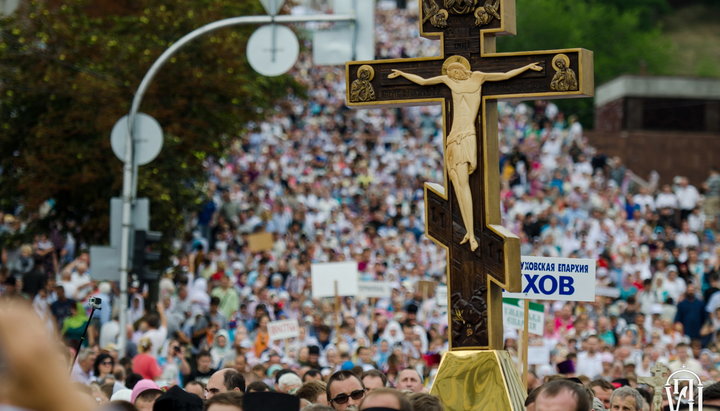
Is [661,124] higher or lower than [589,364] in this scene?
higher

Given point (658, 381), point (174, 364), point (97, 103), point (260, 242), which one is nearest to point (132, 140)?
point (174, 364)

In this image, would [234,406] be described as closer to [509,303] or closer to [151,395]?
[151,395]

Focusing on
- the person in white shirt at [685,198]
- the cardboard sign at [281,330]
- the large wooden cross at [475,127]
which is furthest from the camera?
the person in white shirt at [685,198]

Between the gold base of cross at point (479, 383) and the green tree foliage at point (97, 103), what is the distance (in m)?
16.7

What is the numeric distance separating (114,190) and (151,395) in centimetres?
1819

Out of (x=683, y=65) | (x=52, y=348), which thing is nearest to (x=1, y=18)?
(x=52, y=348)

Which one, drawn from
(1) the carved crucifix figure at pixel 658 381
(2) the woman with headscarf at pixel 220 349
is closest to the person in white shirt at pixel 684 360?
(2) the woman with headscarf at pixel 220 349

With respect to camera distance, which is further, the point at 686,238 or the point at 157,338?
the point at 686,238

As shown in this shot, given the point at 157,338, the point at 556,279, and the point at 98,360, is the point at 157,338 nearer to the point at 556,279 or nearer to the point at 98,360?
the point at 98,360

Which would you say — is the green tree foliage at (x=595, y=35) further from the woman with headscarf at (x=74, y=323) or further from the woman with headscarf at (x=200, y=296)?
the woman with headscarf at (x=74, y=323)

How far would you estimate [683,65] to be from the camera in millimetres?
97125

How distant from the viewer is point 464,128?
9.69 metres

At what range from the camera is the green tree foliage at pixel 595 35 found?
264 feet

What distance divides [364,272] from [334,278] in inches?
259
